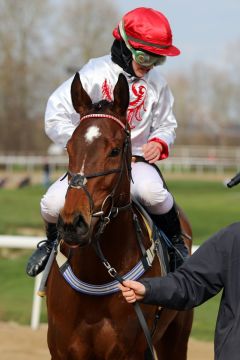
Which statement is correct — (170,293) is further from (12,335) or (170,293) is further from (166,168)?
(166,168)

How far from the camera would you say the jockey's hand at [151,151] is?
15.2 ft

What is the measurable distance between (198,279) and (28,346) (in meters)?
4.35

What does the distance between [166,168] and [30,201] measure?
1673 centimetres

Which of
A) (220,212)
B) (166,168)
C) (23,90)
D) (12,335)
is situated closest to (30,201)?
(220,212)

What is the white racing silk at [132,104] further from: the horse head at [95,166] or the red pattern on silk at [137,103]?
the horse head at [95,166]

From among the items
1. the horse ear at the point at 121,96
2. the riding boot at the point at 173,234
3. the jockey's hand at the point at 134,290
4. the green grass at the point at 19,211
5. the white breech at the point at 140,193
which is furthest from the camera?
the green grass at the point at 19,211

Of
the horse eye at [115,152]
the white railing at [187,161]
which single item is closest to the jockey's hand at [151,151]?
the horse eye at [115,152]

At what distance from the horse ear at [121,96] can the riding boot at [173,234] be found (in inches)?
40.1

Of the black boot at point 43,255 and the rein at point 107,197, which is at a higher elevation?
the rein at point 107,197

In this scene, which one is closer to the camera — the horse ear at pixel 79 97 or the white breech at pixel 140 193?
the horse ear at pixel 79 97

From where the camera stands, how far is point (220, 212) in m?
19.7

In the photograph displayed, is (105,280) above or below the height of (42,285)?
above

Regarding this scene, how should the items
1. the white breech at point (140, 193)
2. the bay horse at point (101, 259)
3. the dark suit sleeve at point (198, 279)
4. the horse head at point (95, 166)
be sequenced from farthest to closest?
the white breech at point (140, 193)
the bay horse at point (101, 259)
the horse head at point (95, 166)
the dark suit sleeve at point (198, 279)

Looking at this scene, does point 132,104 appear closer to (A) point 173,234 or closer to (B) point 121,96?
(B) point 121,96
